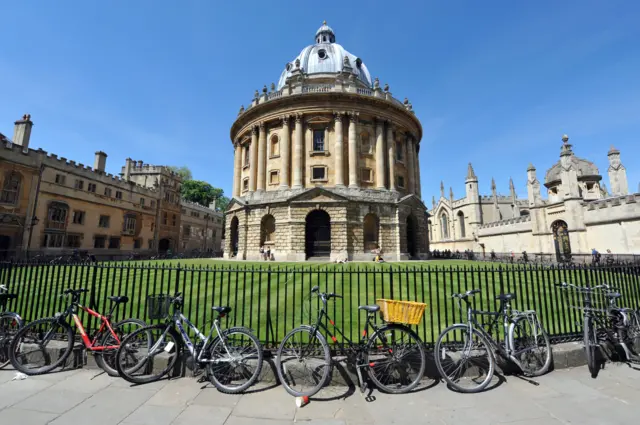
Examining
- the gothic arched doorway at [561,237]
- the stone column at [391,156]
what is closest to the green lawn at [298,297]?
the stone column at [391,156]

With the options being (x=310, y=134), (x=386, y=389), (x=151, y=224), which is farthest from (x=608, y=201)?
(x=151, y=224)

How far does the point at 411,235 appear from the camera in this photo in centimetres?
3044

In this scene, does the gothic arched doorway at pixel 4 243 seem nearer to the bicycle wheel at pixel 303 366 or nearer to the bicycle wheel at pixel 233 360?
the bicycle wheel at pixel 233 360

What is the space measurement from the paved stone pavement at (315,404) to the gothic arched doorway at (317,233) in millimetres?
22091

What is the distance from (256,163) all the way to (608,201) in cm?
3290

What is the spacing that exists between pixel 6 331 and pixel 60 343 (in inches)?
44.7

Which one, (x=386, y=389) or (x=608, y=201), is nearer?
(x=386, y=389)

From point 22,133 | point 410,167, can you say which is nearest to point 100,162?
point 22,133

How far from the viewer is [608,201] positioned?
25562mm

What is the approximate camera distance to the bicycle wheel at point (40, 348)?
487 centimetres

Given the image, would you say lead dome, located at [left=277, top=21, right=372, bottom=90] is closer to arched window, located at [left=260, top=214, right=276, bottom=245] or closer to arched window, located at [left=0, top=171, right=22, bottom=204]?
arched window, located at [left=260, top=214, right=276, bottom=245]

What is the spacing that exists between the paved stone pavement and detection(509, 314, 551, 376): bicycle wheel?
0.21 meters

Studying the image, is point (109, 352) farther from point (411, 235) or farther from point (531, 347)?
point (411, 235)

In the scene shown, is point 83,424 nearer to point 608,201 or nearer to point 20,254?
point 20,254
